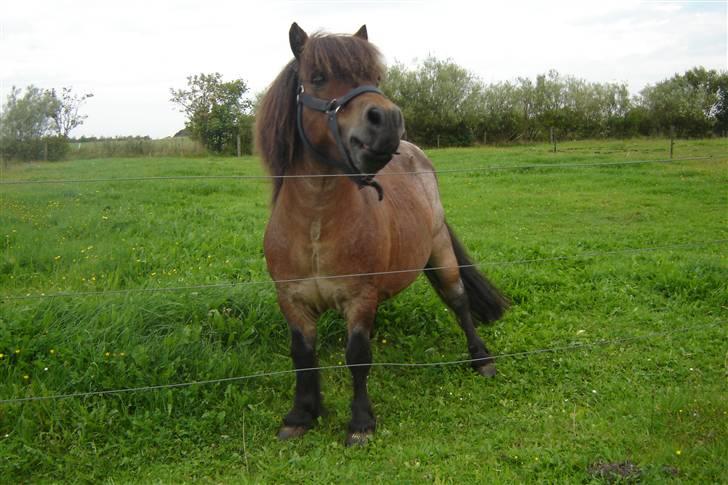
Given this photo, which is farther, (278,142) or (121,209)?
(121,209)

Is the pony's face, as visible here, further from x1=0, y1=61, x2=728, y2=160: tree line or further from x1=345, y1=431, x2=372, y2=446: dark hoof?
x1=0, y1=61, x2=728, y2=160: tree line

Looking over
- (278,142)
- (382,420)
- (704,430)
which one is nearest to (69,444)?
(382,420)

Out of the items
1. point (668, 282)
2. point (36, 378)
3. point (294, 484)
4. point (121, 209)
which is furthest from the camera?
point (121, 209)

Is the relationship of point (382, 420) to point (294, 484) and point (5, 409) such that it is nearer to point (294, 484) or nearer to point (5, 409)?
point (294, 484)

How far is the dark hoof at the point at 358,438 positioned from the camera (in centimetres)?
348

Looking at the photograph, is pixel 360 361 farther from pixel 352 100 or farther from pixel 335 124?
pixel 352 100

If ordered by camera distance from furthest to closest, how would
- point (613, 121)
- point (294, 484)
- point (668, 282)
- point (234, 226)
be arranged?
1. point (613, 121)
2. point (234, 226)
3. point (668, 282)
4. point (294, 484)

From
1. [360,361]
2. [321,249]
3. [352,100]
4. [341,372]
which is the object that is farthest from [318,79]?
[341,372]

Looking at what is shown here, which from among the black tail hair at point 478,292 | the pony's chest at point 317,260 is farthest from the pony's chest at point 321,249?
the black tail hair at point 478,292

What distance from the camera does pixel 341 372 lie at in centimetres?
437

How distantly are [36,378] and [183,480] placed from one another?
4.08 feet

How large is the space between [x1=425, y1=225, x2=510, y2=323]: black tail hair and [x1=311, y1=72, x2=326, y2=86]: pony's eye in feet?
8.11

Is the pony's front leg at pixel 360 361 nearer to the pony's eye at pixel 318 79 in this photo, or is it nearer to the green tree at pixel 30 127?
the pony's eye at pixel 318 79

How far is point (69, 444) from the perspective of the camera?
334 centimetres
